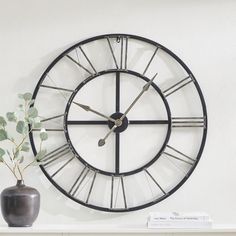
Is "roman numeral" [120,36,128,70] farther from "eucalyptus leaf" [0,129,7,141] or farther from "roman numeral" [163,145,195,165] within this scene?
"eucalyptus leaf" [0,129,7,141]

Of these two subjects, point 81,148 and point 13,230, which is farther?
point 81,148

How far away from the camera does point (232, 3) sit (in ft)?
9.32

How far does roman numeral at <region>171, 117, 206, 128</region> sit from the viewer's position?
2762 mm

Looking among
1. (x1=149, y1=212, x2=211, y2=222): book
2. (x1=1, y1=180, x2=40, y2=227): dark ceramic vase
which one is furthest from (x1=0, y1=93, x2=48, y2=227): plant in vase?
(x1=149, y1=212, x2=211, y2=222): book

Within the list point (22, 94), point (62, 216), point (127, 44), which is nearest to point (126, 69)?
point (127, 44)

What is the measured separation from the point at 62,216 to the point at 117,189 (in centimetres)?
29

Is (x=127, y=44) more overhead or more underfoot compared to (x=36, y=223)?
more overhead

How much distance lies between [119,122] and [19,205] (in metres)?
0.60

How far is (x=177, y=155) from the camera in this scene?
277cm

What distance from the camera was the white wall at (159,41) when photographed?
275 centimetres

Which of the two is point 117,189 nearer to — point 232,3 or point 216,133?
point 216,133

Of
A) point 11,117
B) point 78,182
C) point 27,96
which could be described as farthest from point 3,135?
point 78,182

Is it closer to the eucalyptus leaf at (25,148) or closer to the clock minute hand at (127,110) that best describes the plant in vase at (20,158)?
the eucalyptus leaf at (25,148)

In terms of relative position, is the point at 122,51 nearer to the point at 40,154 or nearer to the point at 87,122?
the point at 87,122
